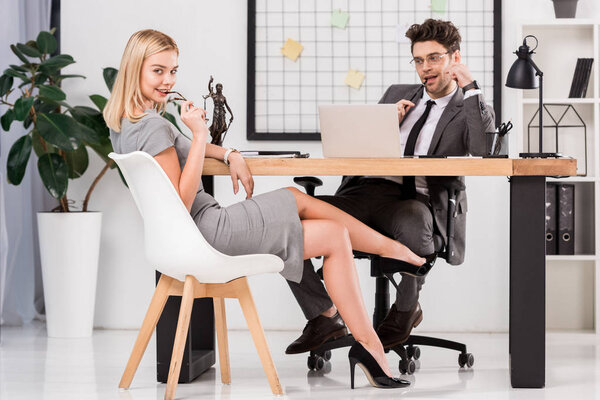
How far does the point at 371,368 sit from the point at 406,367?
1.20 ft

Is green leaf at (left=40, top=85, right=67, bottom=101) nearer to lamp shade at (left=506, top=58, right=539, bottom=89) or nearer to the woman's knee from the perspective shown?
the woman's knee

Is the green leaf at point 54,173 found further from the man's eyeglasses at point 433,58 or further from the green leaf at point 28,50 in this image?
the man's eyeglasses at point 433,58

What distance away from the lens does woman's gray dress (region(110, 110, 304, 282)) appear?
2.31 meters

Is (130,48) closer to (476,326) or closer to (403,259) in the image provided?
(403,259)

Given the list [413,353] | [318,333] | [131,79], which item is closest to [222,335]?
[318,333]

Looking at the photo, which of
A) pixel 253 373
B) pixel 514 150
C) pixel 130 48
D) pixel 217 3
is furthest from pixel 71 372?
pixel 514 150

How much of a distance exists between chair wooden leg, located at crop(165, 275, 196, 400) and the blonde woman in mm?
146

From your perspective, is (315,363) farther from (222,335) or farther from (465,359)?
(465,359)

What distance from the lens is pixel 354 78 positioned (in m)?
3.76

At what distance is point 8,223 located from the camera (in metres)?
3.78

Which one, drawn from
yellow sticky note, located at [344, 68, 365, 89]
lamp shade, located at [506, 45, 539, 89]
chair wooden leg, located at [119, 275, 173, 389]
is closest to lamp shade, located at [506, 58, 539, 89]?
lamp shade, located at [506, 45, 539, 89]

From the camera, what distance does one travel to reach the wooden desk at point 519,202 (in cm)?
234

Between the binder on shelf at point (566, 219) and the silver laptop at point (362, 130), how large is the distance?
1.50 meters

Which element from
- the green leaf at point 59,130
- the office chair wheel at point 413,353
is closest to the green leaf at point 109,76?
the green leaf at point 59,130
